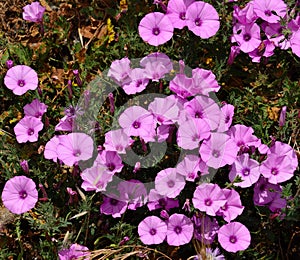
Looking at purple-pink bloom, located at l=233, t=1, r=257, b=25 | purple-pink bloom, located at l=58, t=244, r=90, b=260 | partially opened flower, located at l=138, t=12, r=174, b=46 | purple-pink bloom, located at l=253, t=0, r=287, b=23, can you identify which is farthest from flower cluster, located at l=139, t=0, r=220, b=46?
purple-pink bloom, located at l=58, t=244, r=90, b=260

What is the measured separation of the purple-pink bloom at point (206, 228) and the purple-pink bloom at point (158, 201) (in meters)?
0.12

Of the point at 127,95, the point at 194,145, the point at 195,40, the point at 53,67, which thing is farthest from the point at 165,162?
the point at 53,67

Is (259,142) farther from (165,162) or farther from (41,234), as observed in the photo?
(41,234)

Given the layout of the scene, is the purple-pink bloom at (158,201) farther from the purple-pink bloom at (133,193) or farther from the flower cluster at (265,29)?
the flower cluster at (265,29)

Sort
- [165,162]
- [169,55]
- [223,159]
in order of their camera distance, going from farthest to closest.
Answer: [169,55] → [165,162] → [223,159]

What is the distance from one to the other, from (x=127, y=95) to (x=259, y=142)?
2.45ft

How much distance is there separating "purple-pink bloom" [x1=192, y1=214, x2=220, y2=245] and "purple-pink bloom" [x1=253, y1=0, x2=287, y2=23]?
1.09 m

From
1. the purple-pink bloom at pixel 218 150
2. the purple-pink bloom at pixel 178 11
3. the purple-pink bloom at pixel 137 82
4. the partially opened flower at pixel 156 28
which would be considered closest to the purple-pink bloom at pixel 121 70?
the purple-pink bloom at pixel 137 82

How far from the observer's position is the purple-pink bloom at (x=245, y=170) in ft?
9.25

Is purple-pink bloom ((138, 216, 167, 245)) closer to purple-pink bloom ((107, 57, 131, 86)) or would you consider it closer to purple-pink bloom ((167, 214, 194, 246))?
purple-pink bloom ((167, 214, 194, 246))

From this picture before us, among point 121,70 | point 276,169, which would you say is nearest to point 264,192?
point 276,169

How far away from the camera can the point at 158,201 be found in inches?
113

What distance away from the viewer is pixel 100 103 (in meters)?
3.11

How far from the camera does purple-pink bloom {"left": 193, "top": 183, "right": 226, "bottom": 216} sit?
275cm
